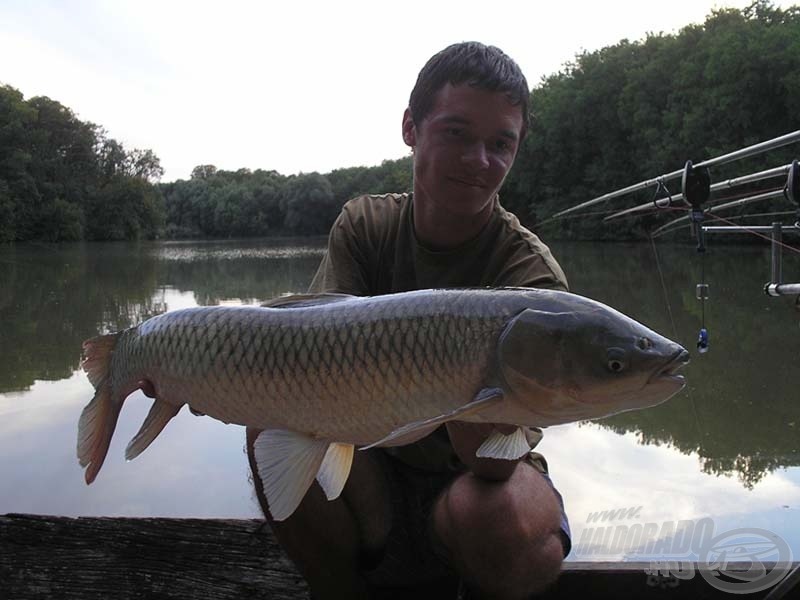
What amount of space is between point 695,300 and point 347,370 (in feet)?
25.7

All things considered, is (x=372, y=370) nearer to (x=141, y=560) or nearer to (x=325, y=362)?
(x=325, y=362)

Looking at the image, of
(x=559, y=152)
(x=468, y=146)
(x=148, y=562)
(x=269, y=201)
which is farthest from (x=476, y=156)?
(x=269, y=201)

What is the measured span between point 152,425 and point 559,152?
32459 millimetres

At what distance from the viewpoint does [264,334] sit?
1343mm

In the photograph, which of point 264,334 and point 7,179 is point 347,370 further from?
point 7,179

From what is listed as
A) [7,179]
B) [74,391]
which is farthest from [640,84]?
[7,179]

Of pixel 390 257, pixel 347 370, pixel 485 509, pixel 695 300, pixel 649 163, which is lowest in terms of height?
pixel 695 300

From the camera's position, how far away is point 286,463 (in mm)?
1339

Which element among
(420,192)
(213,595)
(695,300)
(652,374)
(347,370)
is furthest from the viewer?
A: (695,300)

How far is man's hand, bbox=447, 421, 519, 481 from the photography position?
53.0 inches

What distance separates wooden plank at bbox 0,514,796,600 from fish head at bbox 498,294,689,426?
724 mm

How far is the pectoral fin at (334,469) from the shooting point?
137cm

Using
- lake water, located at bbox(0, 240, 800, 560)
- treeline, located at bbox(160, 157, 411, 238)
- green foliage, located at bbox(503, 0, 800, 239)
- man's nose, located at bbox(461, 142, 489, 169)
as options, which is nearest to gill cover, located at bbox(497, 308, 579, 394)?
man's nose, located at bbox(461, 142, 489, 169)

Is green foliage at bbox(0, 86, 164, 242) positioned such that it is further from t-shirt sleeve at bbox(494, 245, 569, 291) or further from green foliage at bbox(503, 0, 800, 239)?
t-shirt sleeve at bbox(494, 245, 569, 291)
